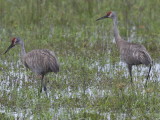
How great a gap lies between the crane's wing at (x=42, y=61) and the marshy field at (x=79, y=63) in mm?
342

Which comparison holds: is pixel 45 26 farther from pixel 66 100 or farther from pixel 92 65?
pixel 66 100

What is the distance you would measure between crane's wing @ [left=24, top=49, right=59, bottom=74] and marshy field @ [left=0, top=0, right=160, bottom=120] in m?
0.34

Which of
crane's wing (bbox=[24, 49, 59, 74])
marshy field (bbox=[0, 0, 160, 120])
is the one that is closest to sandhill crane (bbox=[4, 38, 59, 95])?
crane's wing (bbox=[24, 49, 59, 74])

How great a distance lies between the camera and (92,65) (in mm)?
10883

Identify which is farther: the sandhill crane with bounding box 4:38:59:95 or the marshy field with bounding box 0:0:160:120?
the sandhill crane with bounding box 4:38:59:95

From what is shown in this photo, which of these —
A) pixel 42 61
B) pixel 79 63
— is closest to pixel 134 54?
pixel 79 63

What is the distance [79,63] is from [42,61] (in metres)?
1.57

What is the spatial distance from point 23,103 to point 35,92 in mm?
600

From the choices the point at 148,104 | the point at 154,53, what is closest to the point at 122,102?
the point at 148,104

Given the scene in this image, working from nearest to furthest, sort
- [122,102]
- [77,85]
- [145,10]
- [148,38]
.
Result: [122,102]
[77,85]
[148,38]
[145,10]

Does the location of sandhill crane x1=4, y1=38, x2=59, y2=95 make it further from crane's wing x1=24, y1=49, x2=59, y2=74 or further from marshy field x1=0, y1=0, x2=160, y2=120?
marshy field x1=0, y1=0, x2=160, y2=120

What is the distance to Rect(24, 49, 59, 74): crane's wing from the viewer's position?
904cm

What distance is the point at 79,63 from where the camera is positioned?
1066cm

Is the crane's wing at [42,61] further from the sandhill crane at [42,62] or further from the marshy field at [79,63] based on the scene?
the marshy field at [79,63]
